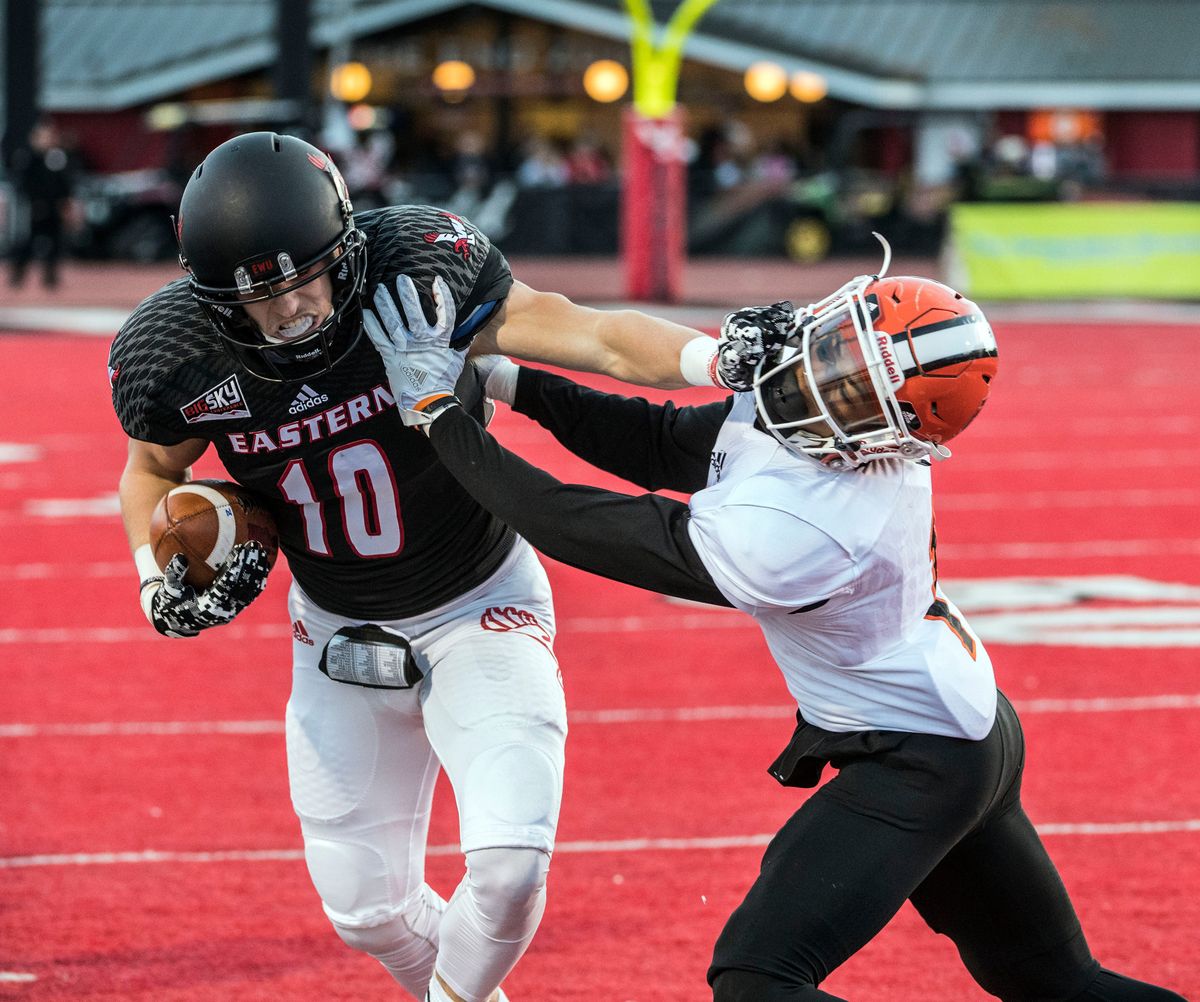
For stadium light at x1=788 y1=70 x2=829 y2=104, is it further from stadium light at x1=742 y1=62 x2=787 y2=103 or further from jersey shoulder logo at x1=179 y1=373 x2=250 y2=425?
jersey shoulder logo at x1=179 y1=373 x2=250 y2=425

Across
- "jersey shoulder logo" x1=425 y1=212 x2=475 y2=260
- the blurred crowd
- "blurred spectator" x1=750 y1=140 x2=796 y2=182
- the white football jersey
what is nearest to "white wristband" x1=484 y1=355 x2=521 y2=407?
"jersey shoulder logo" x1=425 y1=212 x2=475 y2=260

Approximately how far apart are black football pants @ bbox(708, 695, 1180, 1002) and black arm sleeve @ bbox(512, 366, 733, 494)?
0.66 metres

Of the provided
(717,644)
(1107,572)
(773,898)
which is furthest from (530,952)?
(1107,572)

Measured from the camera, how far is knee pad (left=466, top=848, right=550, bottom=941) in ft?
10.6

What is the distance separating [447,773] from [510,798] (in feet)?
1.20

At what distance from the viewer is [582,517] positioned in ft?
10.2

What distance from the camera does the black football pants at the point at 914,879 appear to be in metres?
2.90

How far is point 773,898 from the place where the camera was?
9.63ft

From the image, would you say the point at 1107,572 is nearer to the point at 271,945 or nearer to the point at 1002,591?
the point at 1002,591

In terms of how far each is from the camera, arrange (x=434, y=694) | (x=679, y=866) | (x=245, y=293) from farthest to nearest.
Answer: (x=679, y=866) < (x=434, y=694) < (x=245, y=293)

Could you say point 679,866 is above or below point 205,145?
above

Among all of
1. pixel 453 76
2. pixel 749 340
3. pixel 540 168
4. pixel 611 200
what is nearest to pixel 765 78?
pixel 540 168

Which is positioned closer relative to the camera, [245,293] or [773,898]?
[773,898]

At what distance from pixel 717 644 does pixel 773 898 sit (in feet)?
14.7
